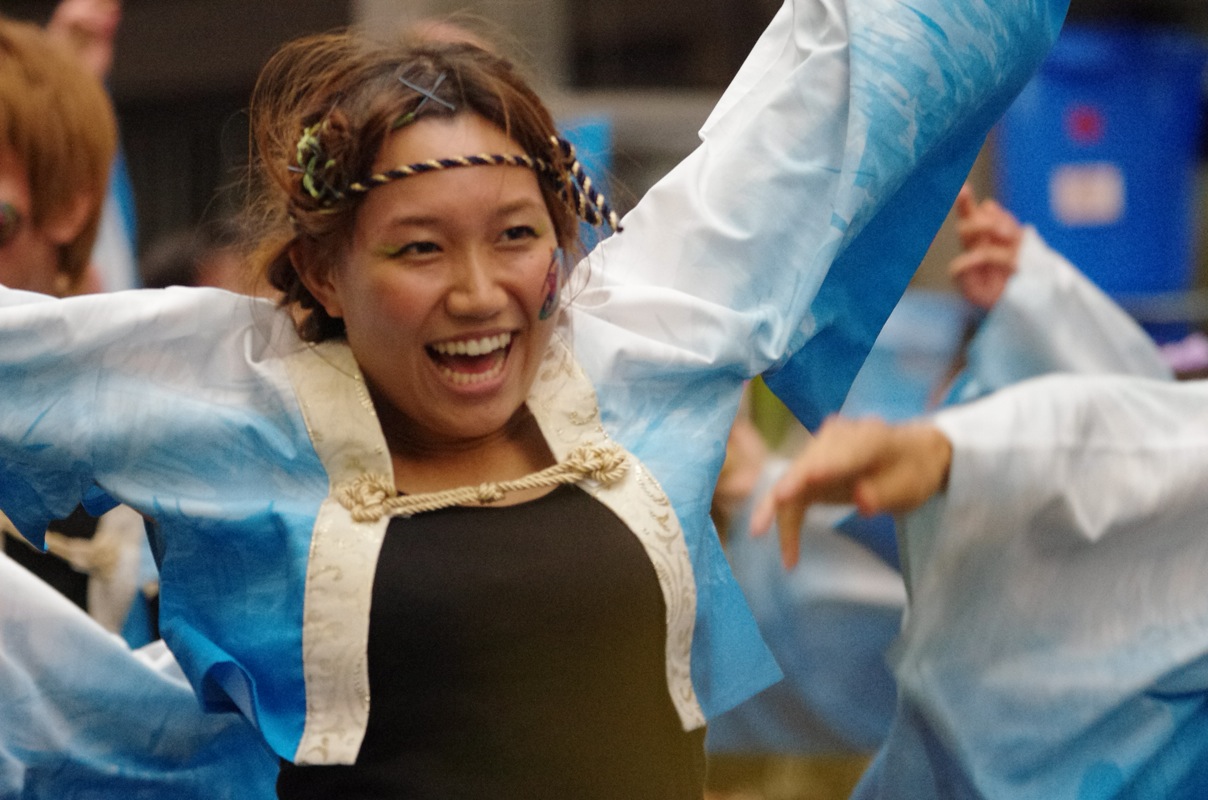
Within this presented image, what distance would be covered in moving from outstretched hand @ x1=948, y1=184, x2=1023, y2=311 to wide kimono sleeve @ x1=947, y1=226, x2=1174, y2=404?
0.03 m

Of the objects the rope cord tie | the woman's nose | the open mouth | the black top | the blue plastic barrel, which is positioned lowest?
the blue plastic barrel

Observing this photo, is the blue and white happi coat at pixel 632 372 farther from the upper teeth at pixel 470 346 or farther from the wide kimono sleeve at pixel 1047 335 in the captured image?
the wide kimono sleeve at pixel 1047 335

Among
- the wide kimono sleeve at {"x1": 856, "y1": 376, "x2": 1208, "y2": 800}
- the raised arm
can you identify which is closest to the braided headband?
the raised arm

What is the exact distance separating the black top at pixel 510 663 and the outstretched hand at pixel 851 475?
0.19 m

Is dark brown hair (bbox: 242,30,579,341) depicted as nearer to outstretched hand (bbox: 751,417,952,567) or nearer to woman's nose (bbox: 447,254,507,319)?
woman's nose (bbox: 447,254,507,319)

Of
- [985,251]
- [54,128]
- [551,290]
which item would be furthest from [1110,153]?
[551,290]

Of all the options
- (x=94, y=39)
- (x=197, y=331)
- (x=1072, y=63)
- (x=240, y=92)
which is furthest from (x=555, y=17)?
(x=197, y=331)

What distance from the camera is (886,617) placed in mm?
2984

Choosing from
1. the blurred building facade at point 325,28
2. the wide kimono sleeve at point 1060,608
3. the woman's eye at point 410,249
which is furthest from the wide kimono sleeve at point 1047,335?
the blurred building facade at point 325,28

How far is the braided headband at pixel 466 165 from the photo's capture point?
1612 mm

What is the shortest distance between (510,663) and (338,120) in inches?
22.2

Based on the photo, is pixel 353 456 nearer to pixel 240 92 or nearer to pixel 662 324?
pixel 662 324

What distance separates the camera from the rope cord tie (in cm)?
164

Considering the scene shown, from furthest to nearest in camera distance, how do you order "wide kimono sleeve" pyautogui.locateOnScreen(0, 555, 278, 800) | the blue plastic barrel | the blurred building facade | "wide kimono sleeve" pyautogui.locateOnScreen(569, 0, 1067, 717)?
the blue plastic barrel < the blurred building facade < "wide kimono sleeve" pyautogui.locateOnScreen(0, 555, 278, 800) < "wide kimono sleeve" pyautogui.locateOnScreen(569, 0, 1067, 717)
